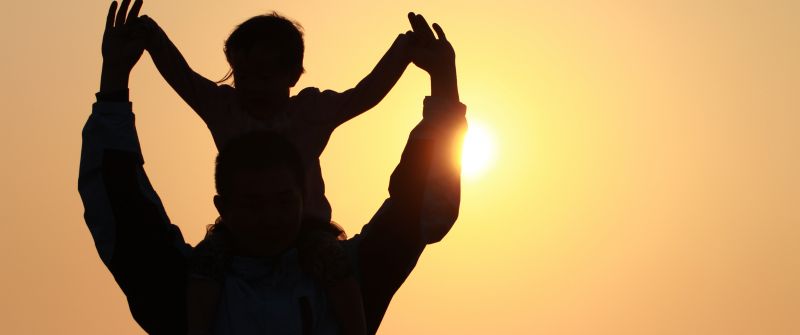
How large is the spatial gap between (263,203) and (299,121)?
7.30 feet

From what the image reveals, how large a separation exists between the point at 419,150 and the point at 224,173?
1026mm

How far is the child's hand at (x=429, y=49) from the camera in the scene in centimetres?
564

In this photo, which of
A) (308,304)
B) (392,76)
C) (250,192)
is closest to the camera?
(250,192)

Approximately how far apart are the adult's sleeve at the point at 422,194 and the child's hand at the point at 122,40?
1.45 metres

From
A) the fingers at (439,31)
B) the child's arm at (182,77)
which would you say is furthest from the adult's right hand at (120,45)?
the fingers at (439,31)

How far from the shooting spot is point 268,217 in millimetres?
4938

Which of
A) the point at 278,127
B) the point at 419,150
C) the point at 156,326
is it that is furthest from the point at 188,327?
the point at 278,127

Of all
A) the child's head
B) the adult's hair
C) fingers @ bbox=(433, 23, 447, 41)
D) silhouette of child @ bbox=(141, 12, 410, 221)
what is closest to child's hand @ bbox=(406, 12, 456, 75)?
fingers @ bbox=(433, 23, 447, 41)

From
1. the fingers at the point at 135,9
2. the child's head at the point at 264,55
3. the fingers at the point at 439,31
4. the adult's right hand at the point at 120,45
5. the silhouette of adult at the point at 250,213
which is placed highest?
the child's head at the point at 264,55

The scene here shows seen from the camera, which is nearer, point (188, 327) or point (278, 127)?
point (188, 327)

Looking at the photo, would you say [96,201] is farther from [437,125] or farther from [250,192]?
[437,125]

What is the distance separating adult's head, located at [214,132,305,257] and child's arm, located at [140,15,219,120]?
5.03ft

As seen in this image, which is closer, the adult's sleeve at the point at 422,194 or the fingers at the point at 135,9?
the fingers at the point at 135,9

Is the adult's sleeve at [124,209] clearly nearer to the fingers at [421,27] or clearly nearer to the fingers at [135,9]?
the fingers at [135,9]
